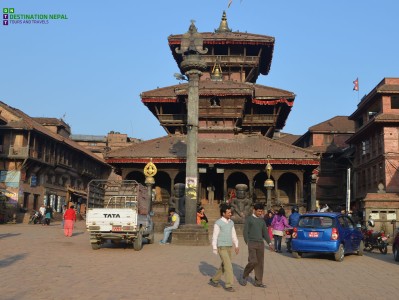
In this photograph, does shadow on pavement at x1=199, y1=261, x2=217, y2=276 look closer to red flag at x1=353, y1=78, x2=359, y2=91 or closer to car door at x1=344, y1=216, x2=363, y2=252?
car door at x1=344, y1=216, x2=363, y2=252

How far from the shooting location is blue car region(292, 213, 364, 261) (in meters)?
13.7

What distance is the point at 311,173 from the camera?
107 feet

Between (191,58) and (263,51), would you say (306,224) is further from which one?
(263,51)

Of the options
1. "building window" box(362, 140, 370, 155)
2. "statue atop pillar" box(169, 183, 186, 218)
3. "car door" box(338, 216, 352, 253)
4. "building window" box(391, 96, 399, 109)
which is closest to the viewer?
"car door" box(338, 216, 352, 253)

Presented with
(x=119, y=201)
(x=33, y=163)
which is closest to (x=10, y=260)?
(x=119, y=201)

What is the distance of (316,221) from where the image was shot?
47.3 ft

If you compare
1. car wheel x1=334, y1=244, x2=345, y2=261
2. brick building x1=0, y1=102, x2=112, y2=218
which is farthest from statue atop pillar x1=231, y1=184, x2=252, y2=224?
brick building x1=0, y1=102, x2=112, y2=218

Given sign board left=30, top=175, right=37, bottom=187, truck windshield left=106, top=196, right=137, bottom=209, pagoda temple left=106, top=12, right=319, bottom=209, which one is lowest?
truck windshield left=106, top=196, right=137, bottom=209

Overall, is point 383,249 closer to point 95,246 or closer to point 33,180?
point 95,246

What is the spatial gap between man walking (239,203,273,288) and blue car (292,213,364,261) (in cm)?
501

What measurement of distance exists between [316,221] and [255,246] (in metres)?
5.95

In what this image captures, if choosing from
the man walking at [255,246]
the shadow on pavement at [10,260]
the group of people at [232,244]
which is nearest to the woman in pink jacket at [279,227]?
the group of people at [232,244]

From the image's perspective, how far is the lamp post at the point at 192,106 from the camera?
1920cm

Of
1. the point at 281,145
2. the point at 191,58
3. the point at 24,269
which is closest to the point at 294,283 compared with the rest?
the point at 24,269
